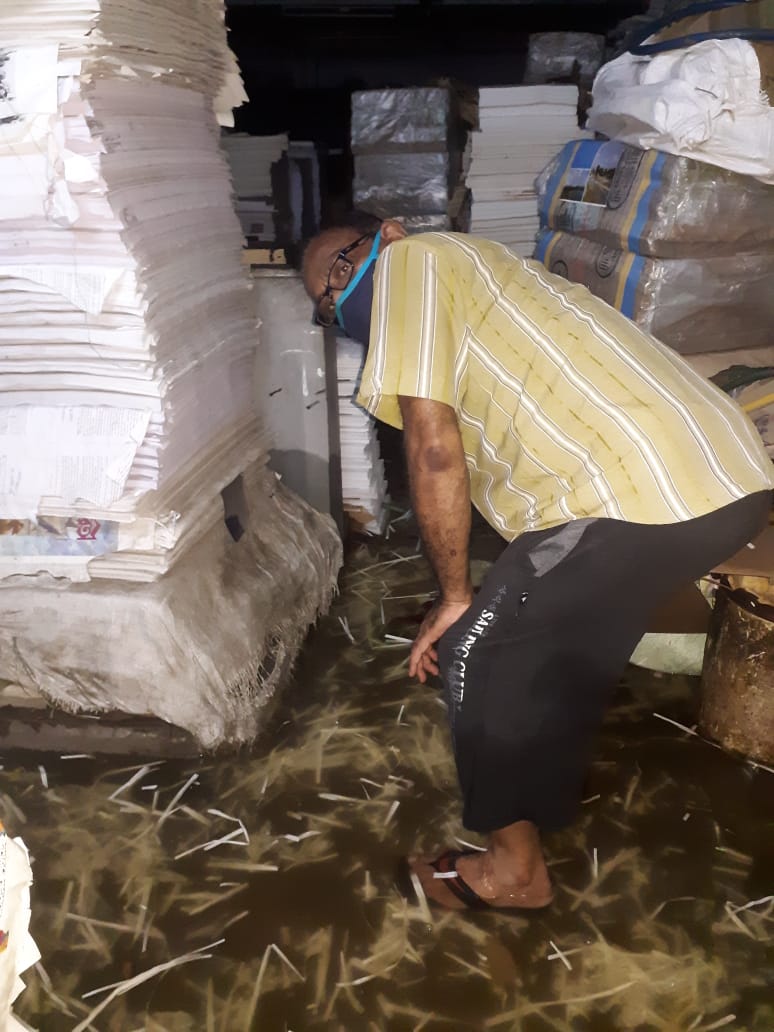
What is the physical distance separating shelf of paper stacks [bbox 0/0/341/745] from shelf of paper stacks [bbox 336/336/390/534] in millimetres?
827

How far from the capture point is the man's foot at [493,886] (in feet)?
5.85

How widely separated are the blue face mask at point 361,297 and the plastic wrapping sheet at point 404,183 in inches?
82.1

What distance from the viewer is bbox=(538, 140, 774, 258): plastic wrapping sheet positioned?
2252 millimetres

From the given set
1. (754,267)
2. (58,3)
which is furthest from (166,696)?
(754,267)

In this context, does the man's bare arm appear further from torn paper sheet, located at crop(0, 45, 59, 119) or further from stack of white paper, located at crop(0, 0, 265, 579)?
torn paper sheet, located at crop(0, 45, 59, 119)

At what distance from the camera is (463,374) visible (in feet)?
5.16

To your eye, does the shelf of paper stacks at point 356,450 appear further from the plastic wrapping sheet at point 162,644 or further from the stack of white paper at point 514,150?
the stack of white paper at point 514,150

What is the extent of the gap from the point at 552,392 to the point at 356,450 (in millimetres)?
1881

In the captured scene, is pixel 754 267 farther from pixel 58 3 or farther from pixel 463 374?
pixel 58 3

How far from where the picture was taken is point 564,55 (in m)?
4.02

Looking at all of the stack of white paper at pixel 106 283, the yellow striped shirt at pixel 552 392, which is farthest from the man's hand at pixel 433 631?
the stack of white paper at pixel 106 283

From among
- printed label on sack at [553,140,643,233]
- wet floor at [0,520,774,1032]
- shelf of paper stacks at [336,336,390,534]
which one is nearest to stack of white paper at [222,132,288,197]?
shelf of paper stacks at [336,336,390,534]

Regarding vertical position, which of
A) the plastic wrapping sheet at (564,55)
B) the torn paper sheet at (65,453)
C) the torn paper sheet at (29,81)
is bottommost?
the torn paper sheet at (65,453)

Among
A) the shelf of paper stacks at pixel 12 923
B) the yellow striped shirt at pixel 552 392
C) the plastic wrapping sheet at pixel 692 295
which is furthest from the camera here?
the plastic wrapping sheet at pixel 692 295
